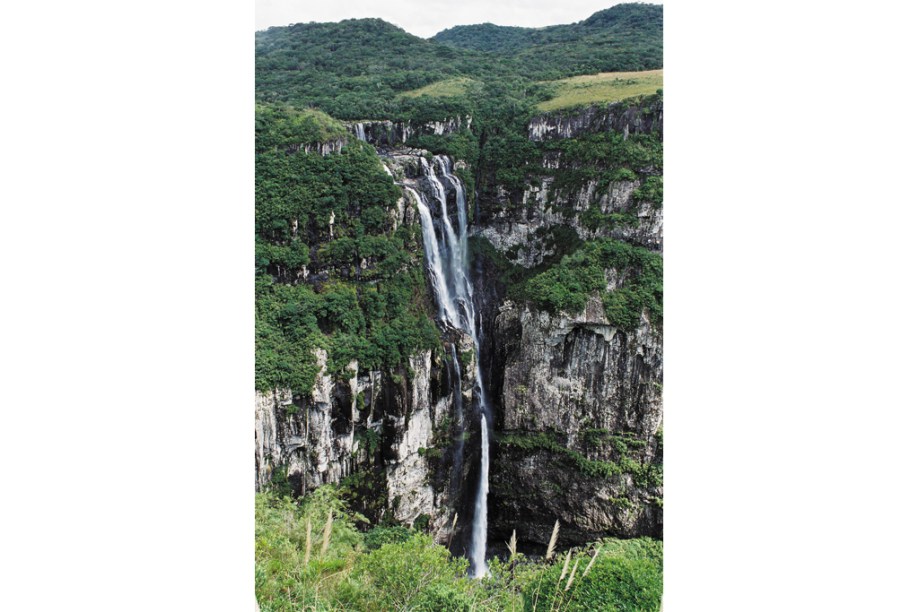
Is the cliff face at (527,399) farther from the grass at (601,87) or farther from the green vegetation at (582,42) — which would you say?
the green vegetation at (582,42)

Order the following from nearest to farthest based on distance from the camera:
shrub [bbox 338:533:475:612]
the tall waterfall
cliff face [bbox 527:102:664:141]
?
shrub [bbox 338:533:475:612]
cliff face [bbox 527:102:664:141]
the tall waterfall

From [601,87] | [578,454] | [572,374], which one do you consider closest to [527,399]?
[572,374]

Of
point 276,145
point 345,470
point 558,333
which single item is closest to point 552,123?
point 558,333

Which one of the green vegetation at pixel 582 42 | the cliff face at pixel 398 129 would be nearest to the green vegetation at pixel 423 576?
the cliff face at pixel 398 129

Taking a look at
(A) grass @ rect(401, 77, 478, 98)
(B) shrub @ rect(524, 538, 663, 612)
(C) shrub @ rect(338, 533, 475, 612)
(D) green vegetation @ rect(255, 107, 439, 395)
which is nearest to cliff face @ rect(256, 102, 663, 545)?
(D) green vegetation @ rect(255, 107, 439, 395)

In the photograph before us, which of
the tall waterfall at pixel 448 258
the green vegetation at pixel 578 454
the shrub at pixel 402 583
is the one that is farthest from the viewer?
the tall waterfall at pixel 448 258

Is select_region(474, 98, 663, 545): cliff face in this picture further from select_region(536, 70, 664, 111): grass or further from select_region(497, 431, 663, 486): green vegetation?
select_region(536, 70, 664, 111): grass
